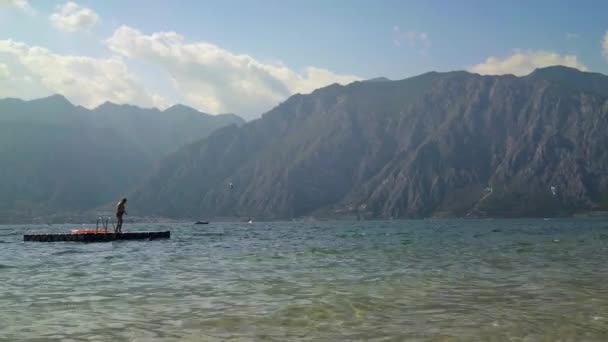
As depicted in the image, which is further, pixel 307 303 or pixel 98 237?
pixel 98 237

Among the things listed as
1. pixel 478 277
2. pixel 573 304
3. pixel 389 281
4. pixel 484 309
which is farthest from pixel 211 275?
pixel 573 304

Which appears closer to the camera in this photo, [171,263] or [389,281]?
[389,281]

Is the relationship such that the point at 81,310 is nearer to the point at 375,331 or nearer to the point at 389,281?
the point at 375,331

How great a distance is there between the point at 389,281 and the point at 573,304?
7.90 metres

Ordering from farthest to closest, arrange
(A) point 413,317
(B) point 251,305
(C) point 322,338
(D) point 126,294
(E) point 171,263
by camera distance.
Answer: (E) point 171,263
(D) point 126,294
(B) point 251,305
(A) point 413,317
(C) point 322,338

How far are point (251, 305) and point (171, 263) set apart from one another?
17.4 metres

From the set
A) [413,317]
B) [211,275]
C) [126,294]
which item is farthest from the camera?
[211,275]

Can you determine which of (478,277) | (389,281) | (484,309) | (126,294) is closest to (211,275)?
(126,294)

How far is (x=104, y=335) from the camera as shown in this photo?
1310 centimetres

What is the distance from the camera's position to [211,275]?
26.2 meters

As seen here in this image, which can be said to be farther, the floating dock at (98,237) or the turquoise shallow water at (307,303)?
the floating dock at (98,237)

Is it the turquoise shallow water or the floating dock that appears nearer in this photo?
the turquoise shallow water

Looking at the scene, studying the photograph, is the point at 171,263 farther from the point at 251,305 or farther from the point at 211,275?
the point at 251,305

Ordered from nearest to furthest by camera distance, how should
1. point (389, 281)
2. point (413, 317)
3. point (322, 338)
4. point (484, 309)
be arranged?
point (322, 338), point (413, 317), point (484, 309), point (389, 281)
